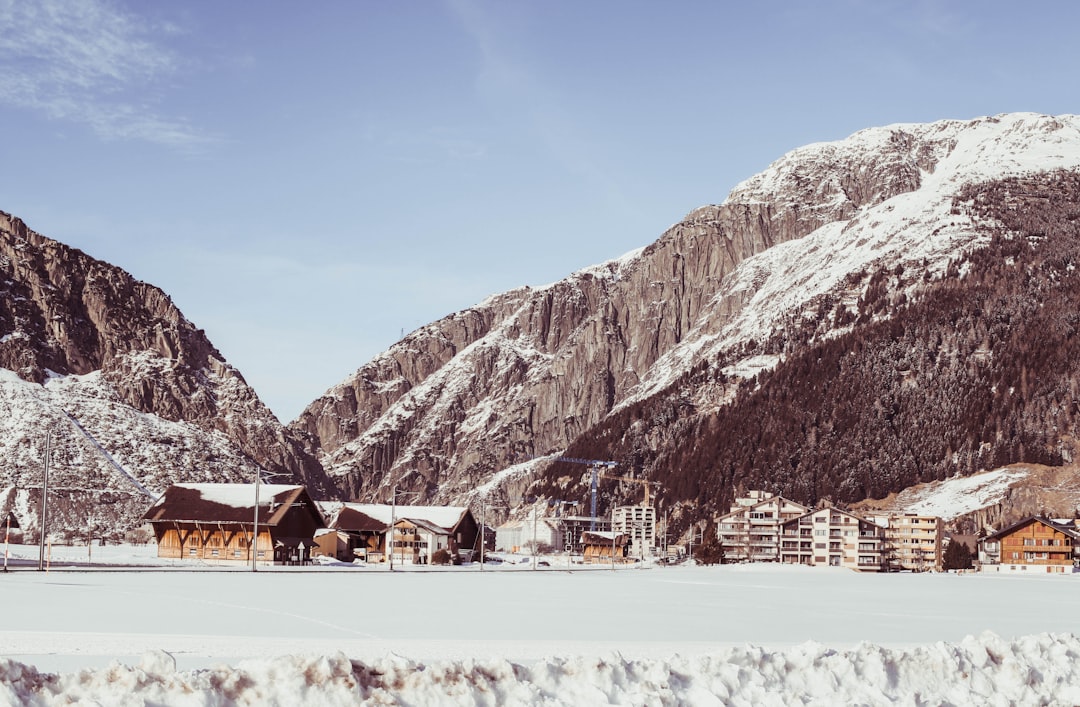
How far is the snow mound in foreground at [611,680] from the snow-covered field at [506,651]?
0.04 meters

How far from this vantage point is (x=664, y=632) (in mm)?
37281

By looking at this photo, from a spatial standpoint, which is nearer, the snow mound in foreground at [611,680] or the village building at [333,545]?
the snow mound in foreground at [611,680]

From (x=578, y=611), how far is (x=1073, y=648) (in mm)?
21273

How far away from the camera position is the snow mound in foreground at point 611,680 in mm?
20469

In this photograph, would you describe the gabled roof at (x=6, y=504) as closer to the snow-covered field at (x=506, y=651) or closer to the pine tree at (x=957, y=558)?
the snow-covered field at (x=506, y=651)

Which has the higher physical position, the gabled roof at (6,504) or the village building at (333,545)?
the gabled roof at (6,504)

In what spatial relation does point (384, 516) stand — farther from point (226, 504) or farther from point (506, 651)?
point (506, 651)

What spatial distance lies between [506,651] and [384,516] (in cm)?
14058

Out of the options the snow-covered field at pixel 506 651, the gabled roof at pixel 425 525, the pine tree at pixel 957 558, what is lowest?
the pine tree at pixel 957 558

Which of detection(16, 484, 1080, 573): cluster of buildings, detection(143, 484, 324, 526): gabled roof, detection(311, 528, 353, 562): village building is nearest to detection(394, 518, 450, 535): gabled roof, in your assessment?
detection(16, 484, 1080, 573): cluster of buildings

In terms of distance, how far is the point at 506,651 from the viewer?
29.6 m

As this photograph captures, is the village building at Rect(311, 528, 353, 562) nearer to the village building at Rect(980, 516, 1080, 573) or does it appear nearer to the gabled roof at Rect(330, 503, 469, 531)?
the gabled roof at Rect(330, 503, 469, 531)

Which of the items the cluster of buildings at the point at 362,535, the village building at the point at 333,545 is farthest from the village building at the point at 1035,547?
the village building at the point at 333,545

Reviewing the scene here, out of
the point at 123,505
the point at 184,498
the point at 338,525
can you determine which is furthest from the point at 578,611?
the point at 123,505
